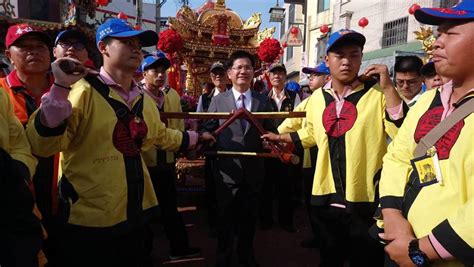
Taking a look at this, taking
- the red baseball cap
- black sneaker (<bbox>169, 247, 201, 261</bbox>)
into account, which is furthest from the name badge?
black sneaker (<bbox>169, 247, 201, 261</bbox>)

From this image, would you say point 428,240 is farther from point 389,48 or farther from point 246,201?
point 389,48

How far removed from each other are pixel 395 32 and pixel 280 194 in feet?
39.4

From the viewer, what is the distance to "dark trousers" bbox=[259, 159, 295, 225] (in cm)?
493

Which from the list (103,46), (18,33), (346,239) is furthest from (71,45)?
(346,239)

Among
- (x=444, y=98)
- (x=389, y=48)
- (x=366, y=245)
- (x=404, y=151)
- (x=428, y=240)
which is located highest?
(x=389, y=48)

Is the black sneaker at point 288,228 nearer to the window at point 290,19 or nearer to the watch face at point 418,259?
the watch face at point 418,259

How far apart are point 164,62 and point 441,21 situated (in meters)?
3.15

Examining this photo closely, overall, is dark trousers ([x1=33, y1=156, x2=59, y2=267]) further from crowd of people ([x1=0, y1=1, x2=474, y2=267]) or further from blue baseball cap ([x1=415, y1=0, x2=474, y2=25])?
blue baseball cap ([x1=415, y1=0, x2=474, y2=25])

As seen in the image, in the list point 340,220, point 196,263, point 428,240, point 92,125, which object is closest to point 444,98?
point 428,240

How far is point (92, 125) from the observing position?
6.94 ft

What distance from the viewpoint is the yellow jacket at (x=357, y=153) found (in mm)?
2451

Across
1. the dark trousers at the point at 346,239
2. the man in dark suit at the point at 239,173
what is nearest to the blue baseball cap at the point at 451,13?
the dark trousers at the point at 346,239

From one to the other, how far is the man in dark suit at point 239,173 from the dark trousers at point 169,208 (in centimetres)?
56

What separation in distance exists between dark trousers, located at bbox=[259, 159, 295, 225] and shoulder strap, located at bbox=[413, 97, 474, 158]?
11.2 feet
